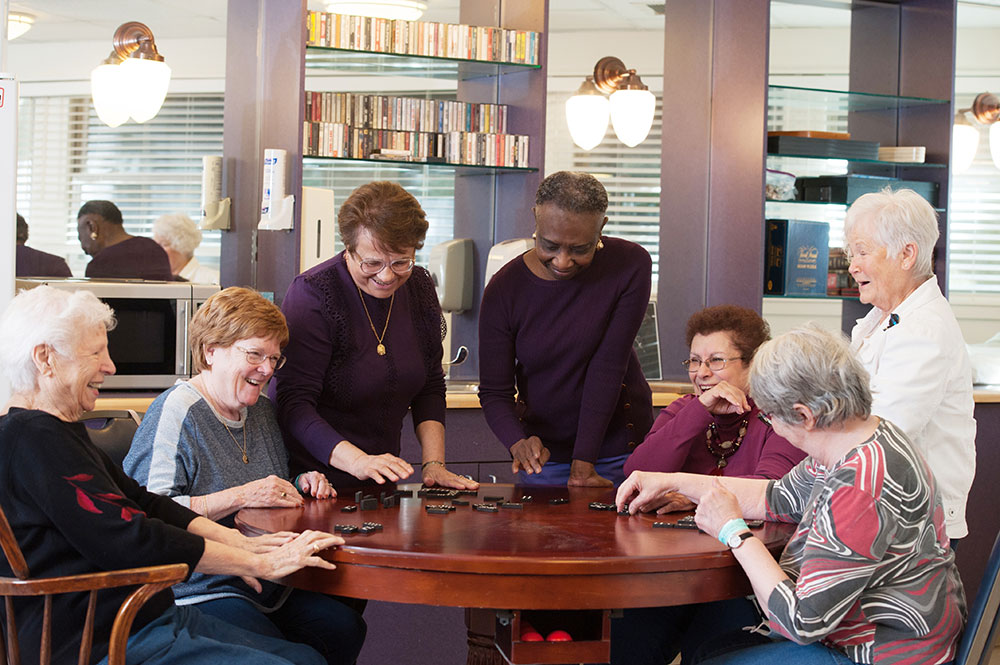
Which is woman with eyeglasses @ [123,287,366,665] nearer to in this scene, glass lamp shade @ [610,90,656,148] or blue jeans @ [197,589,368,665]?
blue jeans @ [197,589,368,665]

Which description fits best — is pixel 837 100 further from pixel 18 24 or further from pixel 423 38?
pixel 18 24

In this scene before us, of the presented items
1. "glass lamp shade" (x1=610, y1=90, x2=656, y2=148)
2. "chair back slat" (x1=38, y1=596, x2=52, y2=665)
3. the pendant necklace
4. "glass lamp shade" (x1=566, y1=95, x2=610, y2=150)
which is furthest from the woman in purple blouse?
"glass lamp shade" (x1=566, y1=95, x2=610, y2=150)

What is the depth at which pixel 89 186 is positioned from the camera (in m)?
4.57

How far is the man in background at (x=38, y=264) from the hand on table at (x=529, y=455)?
81.3 inches

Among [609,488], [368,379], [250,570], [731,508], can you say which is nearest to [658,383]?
[609,488]

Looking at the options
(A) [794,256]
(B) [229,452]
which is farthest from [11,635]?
(A) [794,256]

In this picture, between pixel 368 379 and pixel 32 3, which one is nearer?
pixel 368 379

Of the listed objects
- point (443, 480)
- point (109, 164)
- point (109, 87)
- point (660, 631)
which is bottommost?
point (660, 631)

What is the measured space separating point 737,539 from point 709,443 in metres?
0.74

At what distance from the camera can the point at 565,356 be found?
3.01 meters

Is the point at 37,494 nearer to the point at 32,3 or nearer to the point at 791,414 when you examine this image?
the point at 791,414

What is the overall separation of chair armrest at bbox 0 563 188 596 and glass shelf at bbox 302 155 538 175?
2452 mm

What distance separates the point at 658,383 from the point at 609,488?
1674mm

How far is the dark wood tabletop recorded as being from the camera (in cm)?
196
